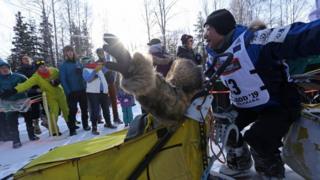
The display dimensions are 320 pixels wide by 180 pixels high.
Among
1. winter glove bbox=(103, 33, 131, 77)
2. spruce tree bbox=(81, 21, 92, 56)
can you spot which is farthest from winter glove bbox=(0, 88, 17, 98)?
spruce tree bbox=(81, 21, 92, 56)

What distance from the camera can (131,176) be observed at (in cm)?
239

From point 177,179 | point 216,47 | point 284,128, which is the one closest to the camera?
point 177,179

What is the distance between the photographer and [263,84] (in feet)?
8.98

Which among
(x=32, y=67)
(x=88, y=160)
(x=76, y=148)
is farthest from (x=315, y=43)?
(x=32, y=67)

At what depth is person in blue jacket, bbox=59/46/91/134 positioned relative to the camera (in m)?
6.56

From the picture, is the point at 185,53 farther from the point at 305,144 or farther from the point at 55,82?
the point at 305,144

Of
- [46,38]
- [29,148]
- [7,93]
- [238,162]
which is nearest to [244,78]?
[238,162]

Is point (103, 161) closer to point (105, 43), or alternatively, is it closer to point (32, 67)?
point (105, 43)

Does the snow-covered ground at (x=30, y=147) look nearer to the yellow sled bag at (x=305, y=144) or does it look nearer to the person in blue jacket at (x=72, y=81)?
the person in blue jacket at (x=72, y=81)

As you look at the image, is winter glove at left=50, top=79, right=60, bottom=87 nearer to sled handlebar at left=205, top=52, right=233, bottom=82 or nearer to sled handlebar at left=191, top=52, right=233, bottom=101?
sled handlebar at left=205, top=52, right=233, bottom=82

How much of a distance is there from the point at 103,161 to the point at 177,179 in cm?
48

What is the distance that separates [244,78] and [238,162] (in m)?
0.90

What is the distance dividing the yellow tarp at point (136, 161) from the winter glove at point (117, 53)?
1.59ft

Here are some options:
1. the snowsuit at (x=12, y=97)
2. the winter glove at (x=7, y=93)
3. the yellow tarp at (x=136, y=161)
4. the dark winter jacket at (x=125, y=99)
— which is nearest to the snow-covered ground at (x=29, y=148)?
the snowsuit at (x=12, y=97)
